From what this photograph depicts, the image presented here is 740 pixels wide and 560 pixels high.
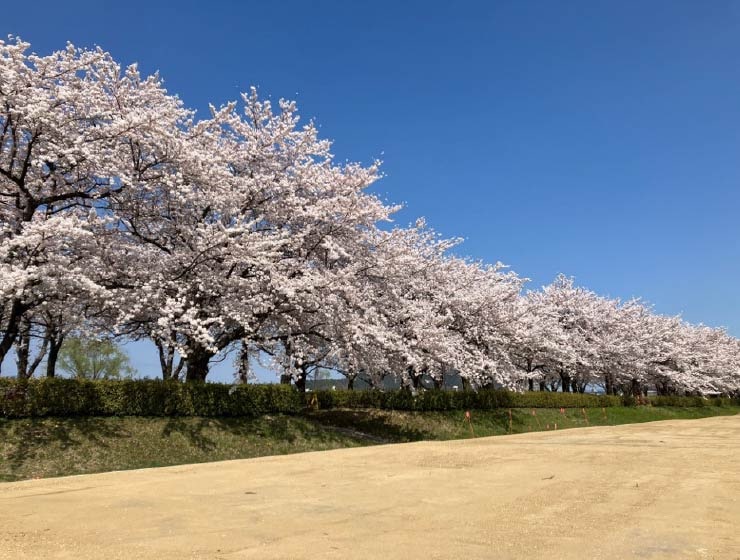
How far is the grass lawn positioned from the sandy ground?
9.42ft

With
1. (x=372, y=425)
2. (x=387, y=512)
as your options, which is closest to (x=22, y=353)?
(x=372, y=425)

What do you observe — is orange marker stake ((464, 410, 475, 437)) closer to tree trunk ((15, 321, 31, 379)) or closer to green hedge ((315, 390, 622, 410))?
green hedge ((315, 390, 622, 410))

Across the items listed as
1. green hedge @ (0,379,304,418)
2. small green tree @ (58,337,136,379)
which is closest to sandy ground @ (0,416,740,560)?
green hedge @ (0,379,304,418)

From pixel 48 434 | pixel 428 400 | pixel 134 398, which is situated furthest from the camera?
pixel 428 400

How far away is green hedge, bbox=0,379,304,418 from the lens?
627 inches

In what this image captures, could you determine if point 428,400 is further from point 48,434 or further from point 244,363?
point 48,434

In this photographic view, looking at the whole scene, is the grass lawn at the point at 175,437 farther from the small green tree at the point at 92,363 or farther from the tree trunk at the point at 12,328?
the small green tree at the point at 92,363

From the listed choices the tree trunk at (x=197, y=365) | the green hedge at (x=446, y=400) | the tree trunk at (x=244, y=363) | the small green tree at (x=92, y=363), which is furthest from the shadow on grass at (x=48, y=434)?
the small green tree at (x=92, y=363)

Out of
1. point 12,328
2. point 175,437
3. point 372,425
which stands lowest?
point 372,425

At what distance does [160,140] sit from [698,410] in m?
58.8

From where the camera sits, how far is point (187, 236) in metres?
19.2

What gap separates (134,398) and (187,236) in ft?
18.7

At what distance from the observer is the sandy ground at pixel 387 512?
5672 millimetres

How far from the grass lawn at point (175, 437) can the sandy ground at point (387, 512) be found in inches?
113
